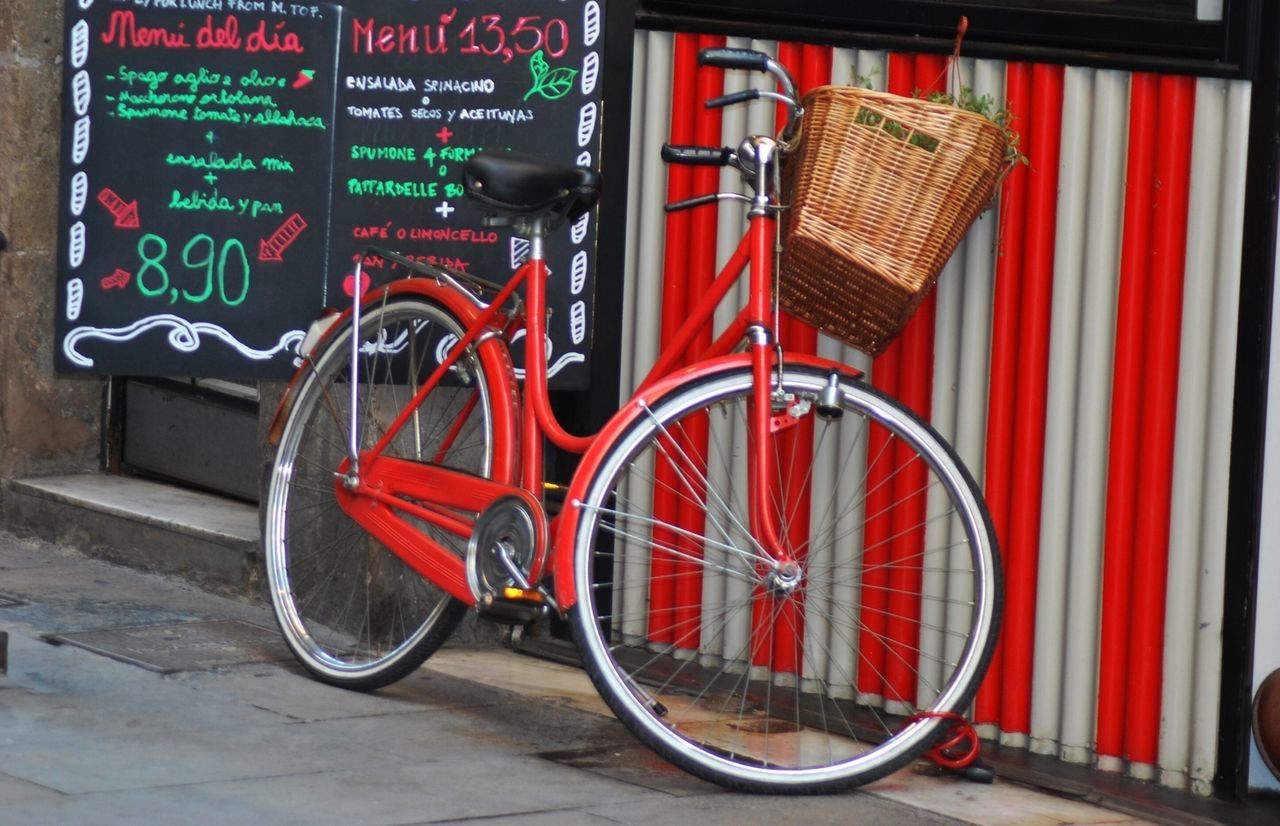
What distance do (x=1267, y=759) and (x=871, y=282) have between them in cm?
136

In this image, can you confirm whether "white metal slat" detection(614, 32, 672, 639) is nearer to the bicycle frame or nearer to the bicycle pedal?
the bicycle frame

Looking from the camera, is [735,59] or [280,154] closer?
[735,59]

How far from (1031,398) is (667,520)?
44.9 inches

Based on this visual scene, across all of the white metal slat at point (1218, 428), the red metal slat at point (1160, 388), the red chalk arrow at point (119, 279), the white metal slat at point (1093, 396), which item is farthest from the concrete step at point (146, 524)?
the white metal slat at point (1218, 428)

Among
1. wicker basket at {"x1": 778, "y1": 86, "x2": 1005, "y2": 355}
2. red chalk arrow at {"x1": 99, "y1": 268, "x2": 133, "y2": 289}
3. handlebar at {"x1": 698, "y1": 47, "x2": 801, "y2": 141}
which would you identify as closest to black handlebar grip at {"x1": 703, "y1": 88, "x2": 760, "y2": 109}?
handlebar at {"x1": 698, "y1": 47, "x2": 801, "y2": 141}

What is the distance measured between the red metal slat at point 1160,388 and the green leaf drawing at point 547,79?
162 centimetres

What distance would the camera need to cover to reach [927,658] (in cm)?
443

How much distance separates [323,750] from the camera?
12.7 feet

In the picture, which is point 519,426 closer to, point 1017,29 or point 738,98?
Result: point 738,98

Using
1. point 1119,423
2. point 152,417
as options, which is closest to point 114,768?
point 1119,423

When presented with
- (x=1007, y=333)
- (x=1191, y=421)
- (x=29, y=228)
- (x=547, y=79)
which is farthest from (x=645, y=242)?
(x=29, y=228)

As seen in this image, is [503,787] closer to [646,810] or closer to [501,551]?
[646,810]

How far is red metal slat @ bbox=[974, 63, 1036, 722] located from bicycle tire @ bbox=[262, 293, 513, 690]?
114 cm

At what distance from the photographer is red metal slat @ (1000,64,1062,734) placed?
4.25 m
